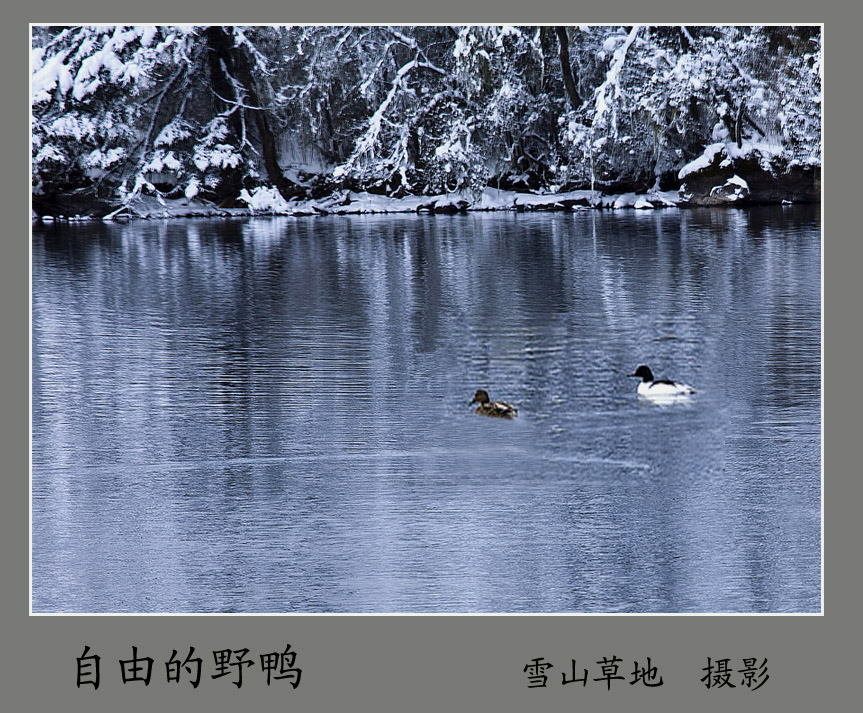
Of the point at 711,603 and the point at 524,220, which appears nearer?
the point at 711,603

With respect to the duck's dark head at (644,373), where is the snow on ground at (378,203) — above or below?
above

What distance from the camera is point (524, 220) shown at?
12.7 meters

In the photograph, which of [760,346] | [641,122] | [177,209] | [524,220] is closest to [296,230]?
[177,209]

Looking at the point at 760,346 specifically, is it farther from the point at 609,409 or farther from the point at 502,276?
the point at 502,276

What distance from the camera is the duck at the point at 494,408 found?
708 cm

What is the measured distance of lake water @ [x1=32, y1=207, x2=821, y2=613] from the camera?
5.67 metres

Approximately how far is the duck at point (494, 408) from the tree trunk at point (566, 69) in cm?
454

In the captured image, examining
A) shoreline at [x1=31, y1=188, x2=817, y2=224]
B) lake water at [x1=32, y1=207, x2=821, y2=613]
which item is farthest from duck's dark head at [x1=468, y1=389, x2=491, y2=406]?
shoreline at [x1=31, y1=188, x2=817, y2=224]

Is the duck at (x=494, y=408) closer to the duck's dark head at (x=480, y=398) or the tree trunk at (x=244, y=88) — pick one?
the duck's dark head at (x=480, y=398)

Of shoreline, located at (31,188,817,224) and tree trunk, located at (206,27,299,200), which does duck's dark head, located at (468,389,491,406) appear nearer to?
tree trunk, located at (206,27,299,200)

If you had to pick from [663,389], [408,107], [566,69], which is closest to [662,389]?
[663,389]

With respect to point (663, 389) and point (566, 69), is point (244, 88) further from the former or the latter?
point (663, 389)

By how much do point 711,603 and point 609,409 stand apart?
1851 mm

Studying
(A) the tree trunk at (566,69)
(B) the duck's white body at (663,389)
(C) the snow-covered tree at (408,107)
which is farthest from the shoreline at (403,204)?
(B) the duck's white body at (663,389)
